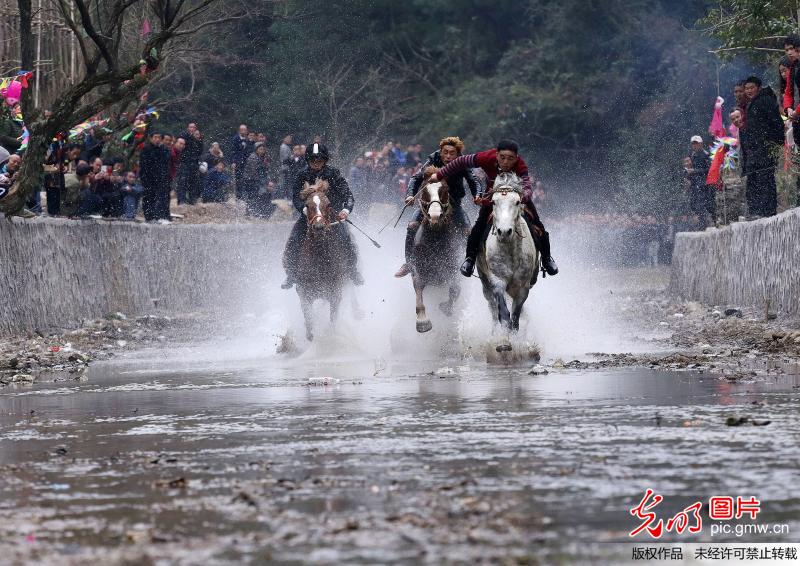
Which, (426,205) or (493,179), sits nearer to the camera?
(493,179)

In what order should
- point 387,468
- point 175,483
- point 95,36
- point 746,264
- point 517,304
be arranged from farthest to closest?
point 95,36, point 746,264, point 517,304, point 387,468, point 175,483

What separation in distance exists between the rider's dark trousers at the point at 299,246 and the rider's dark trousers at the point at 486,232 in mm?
3136

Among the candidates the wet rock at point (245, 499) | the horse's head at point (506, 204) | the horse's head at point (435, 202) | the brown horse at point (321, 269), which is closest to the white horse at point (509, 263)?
the horse's head at point (506, 204)

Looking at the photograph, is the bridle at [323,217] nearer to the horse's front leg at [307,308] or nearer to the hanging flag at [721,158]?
the horse's front leg at [307,308]

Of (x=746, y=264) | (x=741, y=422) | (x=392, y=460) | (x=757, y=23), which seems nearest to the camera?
(x=392, y=460)

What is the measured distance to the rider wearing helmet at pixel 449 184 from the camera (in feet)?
62.5

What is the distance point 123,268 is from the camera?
93.9 feet

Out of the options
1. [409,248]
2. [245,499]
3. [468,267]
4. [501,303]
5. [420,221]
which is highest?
[420,221]

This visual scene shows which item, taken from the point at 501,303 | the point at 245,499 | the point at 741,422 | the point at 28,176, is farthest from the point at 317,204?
the point at 245,499

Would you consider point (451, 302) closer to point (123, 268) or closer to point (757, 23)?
point (757, 23)

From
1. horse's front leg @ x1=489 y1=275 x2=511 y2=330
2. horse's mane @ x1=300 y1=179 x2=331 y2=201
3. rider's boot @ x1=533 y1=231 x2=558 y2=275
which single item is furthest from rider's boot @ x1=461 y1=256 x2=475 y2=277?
horse's mane @ x1=300 y1=179 x2=331 y2=201

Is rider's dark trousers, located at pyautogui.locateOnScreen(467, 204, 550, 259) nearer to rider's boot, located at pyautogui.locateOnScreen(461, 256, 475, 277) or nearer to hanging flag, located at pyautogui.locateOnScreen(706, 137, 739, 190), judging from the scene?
rider's boot, located at pyautogui.locateOnScreen(461, 256, 475, 277)

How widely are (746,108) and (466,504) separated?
54.5 ft

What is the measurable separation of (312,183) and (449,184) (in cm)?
207
